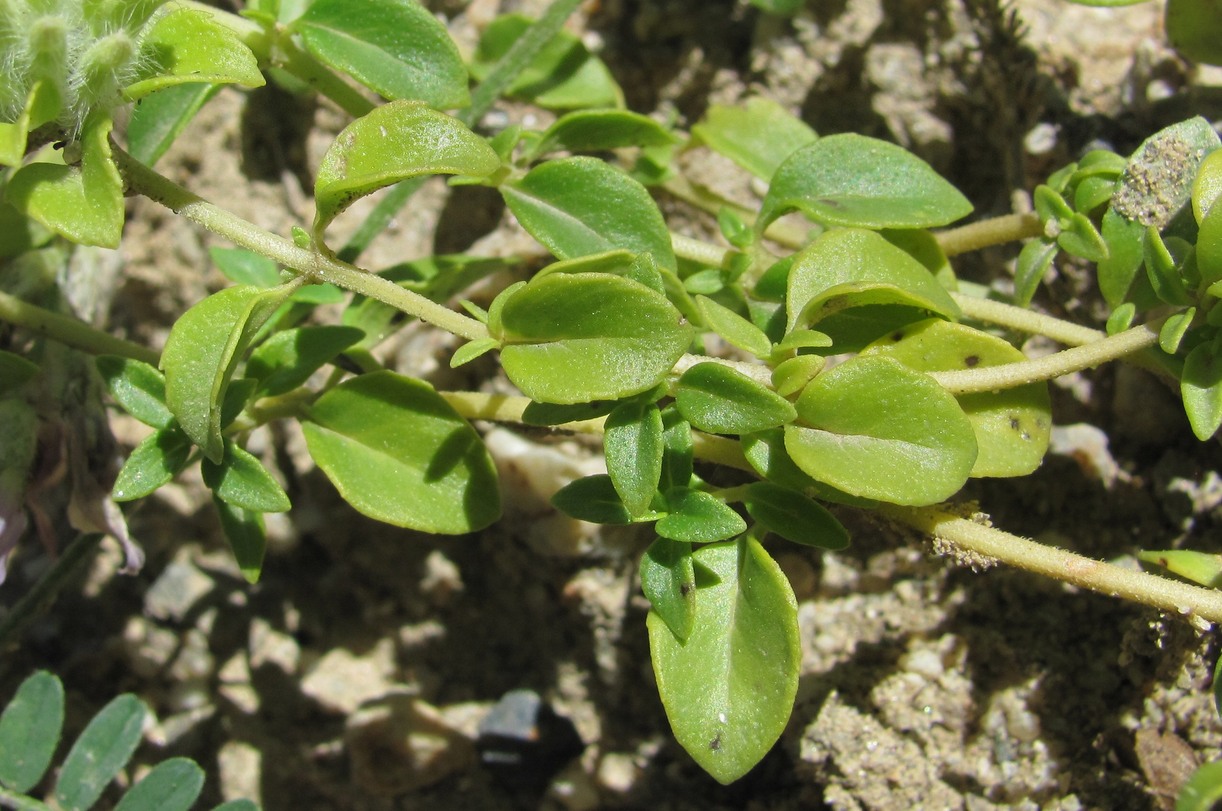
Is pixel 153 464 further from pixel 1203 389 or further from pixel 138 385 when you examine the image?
pixel 1203 389

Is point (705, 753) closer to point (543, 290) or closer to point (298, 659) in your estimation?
point (543, 290)

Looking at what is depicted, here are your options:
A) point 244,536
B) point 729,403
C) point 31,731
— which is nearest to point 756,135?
point 729,403

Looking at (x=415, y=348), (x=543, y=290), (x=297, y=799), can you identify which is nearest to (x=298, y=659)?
(x=297, y=799)

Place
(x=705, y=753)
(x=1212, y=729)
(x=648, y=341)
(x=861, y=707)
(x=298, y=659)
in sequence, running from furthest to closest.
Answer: (x=298, y=659) < (x=861, y=707) < (x=1212, y=729) < (x=705, y=753) < (x=648, y=341)

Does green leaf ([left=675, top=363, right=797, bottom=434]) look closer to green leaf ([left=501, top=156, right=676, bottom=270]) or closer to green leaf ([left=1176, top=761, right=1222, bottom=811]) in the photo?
green leaf ([left=501, top=156, right=676, bottom=270])

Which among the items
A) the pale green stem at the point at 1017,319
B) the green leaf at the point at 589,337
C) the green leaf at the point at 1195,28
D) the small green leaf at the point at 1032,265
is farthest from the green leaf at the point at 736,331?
the green leaf at the point at 1195,28

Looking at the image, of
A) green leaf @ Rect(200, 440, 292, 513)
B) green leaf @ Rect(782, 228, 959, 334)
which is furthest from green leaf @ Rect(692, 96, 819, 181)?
green leaf @ Rect(200, 440, 292, 513)
